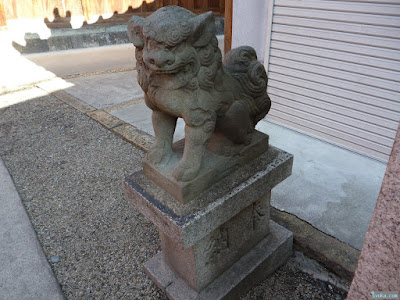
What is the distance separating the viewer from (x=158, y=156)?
1.79 meters

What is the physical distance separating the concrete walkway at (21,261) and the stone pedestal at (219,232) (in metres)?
0.72

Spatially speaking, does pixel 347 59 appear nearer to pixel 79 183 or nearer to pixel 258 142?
pixel 258 142

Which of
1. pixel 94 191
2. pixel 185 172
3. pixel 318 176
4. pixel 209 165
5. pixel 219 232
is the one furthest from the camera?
pixel 94 191

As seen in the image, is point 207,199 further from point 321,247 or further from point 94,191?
point 94,191

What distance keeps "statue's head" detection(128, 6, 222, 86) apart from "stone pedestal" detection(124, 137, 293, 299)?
0.64 m

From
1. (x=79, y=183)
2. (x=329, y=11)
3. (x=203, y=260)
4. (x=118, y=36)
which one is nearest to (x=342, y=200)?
(x=203, y=260)

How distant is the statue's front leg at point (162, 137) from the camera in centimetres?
175

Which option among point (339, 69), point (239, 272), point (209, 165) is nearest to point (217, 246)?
point (239, 272)

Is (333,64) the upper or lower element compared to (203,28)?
lower

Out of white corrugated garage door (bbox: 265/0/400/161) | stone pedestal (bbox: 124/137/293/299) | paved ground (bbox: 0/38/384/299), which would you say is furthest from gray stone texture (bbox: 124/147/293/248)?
white corrugated garage door (bbox: 265/0/400/161)

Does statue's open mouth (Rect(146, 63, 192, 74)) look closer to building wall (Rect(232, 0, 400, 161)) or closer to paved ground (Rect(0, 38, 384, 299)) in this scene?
paved ground (Rect(0, 38, 384, 299))

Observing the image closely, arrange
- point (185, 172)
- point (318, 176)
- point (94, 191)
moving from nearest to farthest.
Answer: point (185, 172), point (318, 176), point (94, 191)

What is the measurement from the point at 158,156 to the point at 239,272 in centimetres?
93

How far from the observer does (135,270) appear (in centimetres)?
234
